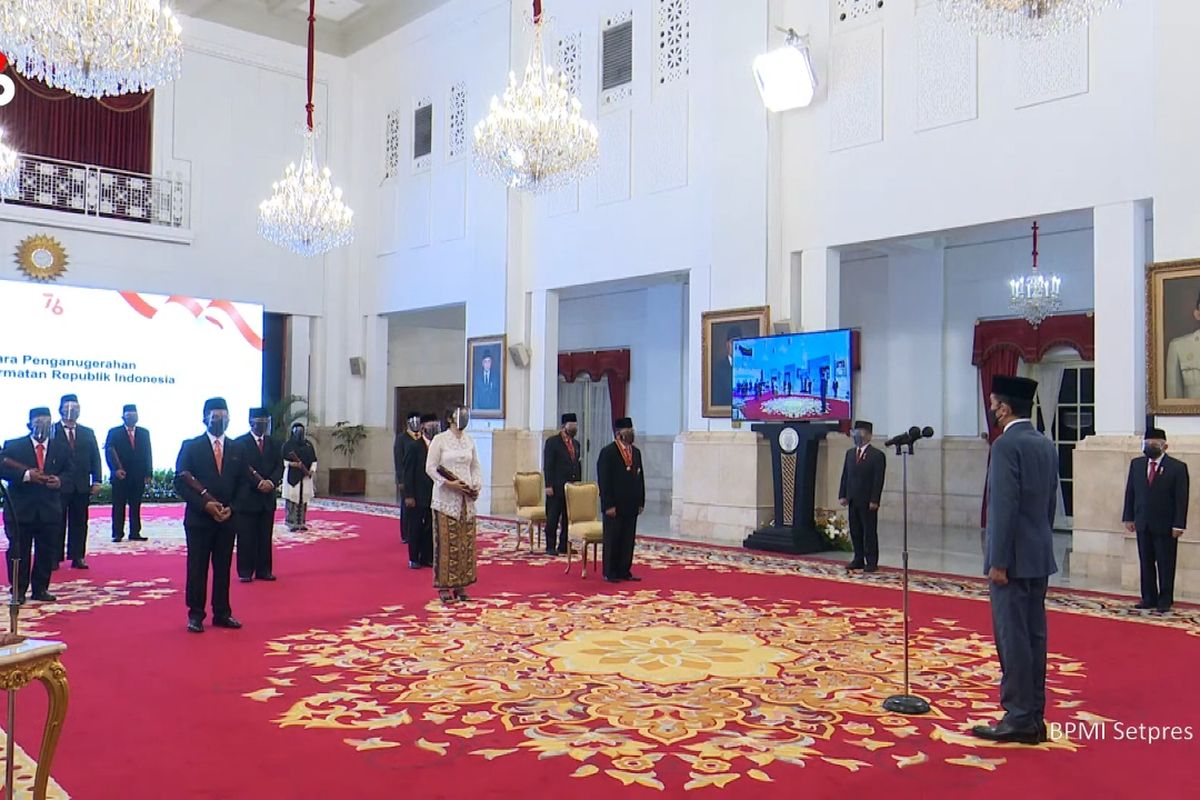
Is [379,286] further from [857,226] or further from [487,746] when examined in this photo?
[487,746]

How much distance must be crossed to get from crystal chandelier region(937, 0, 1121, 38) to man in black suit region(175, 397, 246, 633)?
579 cm

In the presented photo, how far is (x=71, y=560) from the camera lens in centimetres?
848

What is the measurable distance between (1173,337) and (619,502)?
463 cm

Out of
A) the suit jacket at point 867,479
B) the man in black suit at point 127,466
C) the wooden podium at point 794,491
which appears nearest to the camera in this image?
the suit jacket at point 867,479

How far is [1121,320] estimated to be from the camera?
8.18 m

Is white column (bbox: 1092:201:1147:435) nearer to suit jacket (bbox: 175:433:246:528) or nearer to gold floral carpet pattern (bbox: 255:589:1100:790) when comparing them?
gold floral carpet pattern (bbox: 255:589:1100:790)

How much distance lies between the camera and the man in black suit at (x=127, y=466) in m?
10.0

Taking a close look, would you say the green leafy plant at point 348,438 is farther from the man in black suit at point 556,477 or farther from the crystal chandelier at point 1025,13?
the crystal chandelier at point 1025,13

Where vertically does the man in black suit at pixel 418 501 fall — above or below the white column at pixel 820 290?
below

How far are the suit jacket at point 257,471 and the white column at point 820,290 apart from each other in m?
5.85

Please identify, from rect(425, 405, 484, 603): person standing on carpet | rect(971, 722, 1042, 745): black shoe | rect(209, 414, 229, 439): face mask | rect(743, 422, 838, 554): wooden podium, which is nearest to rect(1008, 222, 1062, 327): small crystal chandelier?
rect(743, 422, 838, 554): wooden podium

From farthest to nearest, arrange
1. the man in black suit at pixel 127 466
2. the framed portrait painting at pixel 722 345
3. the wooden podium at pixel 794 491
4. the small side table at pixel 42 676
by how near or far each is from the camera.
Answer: the framed portrait painting at pixel 722 345
the man in black suit at pixel 127 466
the wooden podium at pixel 794 491
the small side table at pixel 42 676

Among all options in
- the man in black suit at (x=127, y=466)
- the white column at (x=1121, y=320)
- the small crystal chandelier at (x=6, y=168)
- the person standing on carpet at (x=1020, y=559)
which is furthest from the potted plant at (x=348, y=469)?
the person standing on carpet at (x=1020, y=559)

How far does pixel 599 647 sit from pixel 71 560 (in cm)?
553
